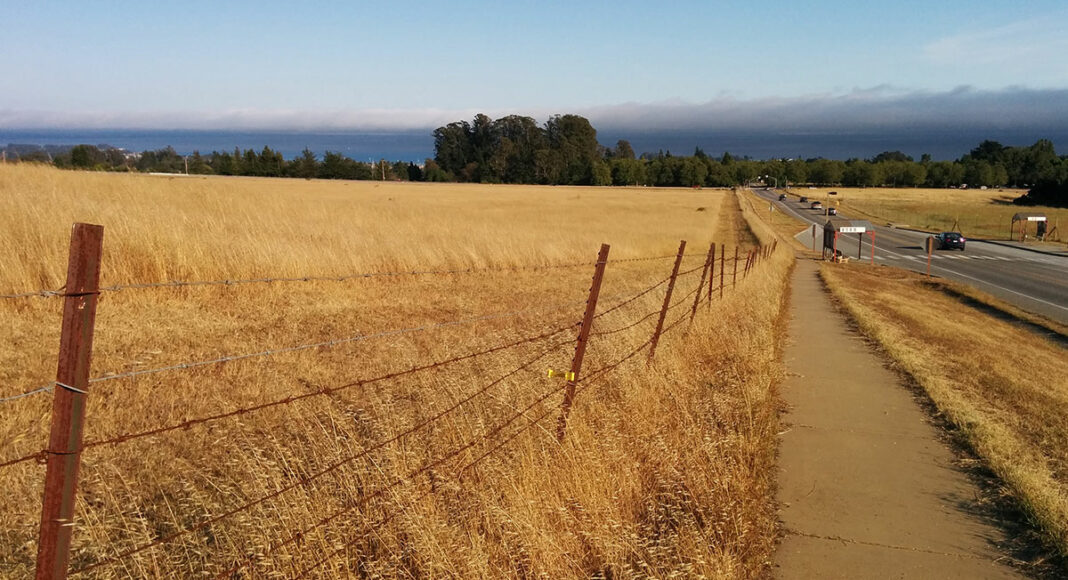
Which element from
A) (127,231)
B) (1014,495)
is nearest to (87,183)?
(127,231)

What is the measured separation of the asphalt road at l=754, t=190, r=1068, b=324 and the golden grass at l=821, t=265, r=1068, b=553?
5715mm

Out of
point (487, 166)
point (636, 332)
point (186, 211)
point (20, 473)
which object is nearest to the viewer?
point (20, 473)

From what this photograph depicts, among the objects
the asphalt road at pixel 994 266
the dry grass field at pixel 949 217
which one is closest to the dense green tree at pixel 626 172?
the dry grass field at pixel 949 217

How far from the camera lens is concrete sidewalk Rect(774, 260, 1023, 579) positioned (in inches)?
166

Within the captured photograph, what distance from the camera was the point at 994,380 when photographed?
969 centimetres

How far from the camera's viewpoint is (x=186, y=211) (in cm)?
1329

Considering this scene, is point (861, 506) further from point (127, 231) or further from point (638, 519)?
point (127, 231)

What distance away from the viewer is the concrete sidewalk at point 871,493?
166 inches

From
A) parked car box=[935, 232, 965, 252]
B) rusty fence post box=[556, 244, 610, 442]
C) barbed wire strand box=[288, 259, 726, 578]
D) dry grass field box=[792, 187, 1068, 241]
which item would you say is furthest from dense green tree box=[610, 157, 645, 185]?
rusty fence post box=[556, 244, 610, 442]

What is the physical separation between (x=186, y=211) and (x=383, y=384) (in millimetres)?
8752

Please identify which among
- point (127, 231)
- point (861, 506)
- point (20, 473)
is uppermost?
point (127, 231)

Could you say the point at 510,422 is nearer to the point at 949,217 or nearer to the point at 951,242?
the point at 951,242

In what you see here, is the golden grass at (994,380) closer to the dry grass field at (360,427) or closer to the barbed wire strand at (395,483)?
the dry grass field at (360,427)

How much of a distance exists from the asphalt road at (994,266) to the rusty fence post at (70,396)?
24.7 m
